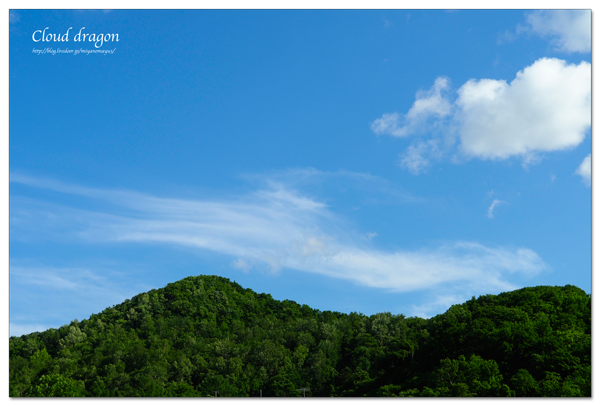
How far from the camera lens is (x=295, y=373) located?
59.8 metres

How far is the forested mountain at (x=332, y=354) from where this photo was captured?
1778 inches

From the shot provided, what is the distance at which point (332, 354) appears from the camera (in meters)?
64.9

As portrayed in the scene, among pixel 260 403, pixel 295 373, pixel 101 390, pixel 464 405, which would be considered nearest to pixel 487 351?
pixel 295 373

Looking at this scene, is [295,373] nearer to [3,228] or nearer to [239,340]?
[239,340]

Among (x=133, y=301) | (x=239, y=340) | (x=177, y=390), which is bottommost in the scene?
(x=177, y=390)

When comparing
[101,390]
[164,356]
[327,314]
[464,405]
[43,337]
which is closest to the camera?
[464,405]

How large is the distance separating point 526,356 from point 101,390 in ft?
137

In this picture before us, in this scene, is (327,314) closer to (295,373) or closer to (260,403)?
(295,373)

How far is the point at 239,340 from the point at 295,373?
546 inches

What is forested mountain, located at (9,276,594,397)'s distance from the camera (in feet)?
148

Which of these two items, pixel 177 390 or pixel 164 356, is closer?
pixel 177 390

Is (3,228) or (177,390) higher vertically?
(3,228)

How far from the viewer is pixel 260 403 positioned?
24.3 m

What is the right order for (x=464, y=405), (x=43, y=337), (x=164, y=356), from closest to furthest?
(x=464, y=405) < (x=164, y=356) < (x=43, y=337)
